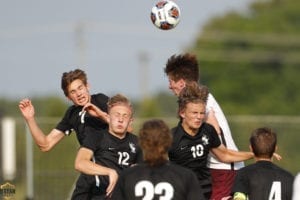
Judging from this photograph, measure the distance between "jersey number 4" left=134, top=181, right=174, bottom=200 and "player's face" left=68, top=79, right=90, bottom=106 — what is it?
Result: 122 inches

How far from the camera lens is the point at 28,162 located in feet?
87.4

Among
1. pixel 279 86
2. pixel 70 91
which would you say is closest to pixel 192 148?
pixel 70 91

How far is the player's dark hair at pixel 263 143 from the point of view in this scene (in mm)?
10703

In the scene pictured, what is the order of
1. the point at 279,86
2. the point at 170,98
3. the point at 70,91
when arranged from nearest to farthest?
the point at 70,91 < the point at 279,86 < the point at 170,98

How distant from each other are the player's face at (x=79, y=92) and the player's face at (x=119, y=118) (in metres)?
0.97

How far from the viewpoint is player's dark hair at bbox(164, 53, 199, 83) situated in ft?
40.2

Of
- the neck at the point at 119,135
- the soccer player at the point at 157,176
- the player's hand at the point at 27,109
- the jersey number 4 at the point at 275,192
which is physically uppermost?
the player's hand at the point at 27,109

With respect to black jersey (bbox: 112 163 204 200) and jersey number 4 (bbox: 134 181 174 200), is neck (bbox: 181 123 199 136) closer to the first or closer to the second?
black jersey (bbox: 112 163 204 200)

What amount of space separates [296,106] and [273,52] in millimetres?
12069

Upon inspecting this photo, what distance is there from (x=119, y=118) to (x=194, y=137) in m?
0.81

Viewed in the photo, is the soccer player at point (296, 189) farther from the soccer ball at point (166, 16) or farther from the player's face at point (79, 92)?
the soccer ball at point (166, 16)

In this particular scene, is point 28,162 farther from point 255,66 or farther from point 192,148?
point 255,66

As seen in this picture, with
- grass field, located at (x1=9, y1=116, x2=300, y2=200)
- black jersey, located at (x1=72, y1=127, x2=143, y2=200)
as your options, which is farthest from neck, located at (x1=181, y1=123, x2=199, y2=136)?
grass field, located at (x1=9, y1=116, x2=300, y2=200)

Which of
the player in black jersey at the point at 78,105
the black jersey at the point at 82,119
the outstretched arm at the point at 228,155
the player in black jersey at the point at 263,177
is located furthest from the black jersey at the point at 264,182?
the black jersey at the point at 82,119
